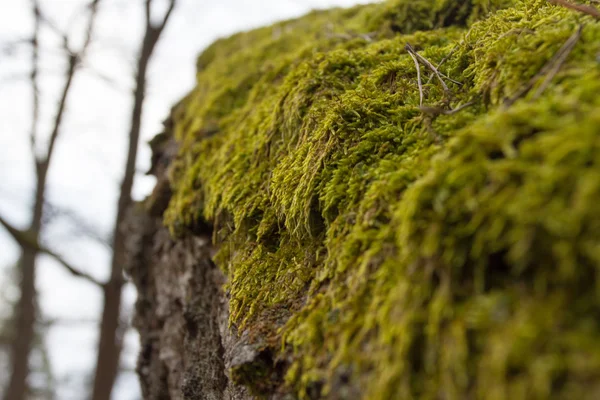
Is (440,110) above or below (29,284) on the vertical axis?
above

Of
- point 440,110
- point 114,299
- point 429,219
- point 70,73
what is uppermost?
point 70,73

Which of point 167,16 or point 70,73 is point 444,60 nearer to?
point 167,16

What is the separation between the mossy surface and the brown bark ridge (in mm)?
261

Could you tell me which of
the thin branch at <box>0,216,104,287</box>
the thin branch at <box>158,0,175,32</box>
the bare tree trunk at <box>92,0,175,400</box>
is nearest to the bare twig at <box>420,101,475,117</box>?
the bare tree trunk at <box>92,0,175,400</box>

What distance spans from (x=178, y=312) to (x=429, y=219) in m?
2.27

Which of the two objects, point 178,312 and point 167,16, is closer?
point 178,312

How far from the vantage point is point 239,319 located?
62.3 inches

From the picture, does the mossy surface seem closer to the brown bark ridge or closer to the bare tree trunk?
the brown bark ridge

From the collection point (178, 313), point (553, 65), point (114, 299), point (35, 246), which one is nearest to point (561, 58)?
point (553, 65)

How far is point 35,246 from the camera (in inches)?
203

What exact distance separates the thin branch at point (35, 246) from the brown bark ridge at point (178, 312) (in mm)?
1329

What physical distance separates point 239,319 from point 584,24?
4.74 feet

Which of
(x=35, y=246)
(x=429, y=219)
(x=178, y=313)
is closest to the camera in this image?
(x=429, y=219)

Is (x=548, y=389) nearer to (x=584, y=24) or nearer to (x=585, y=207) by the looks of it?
(x=585, y=207)
